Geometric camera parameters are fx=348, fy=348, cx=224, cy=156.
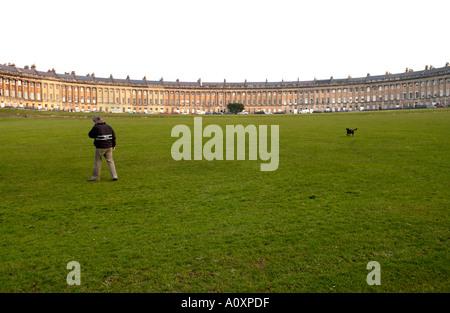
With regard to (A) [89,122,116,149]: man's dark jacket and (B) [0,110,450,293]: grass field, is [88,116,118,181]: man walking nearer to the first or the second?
(A) [89,122,116,149]: man's dark jacket

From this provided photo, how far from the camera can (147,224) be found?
8570mm

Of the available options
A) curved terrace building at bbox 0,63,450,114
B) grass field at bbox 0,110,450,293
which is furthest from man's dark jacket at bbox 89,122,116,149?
curved terrace building at bbox 0,63,450,114

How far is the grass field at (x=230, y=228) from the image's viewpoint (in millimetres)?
6008

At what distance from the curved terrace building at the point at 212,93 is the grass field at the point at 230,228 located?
11351 centimetres

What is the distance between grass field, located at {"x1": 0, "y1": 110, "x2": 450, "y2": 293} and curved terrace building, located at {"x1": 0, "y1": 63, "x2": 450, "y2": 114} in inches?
4469

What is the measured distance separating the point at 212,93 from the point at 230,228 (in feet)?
514

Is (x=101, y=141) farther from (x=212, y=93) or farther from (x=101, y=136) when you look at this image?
(x=212, y=93)

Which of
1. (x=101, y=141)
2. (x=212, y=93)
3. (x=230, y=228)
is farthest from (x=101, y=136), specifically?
A: (x=212, y=93)

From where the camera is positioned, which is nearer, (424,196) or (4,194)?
(424,196)

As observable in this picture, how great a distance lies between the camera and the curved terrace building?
119 metres

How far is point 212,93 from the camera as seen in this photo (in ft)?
530
